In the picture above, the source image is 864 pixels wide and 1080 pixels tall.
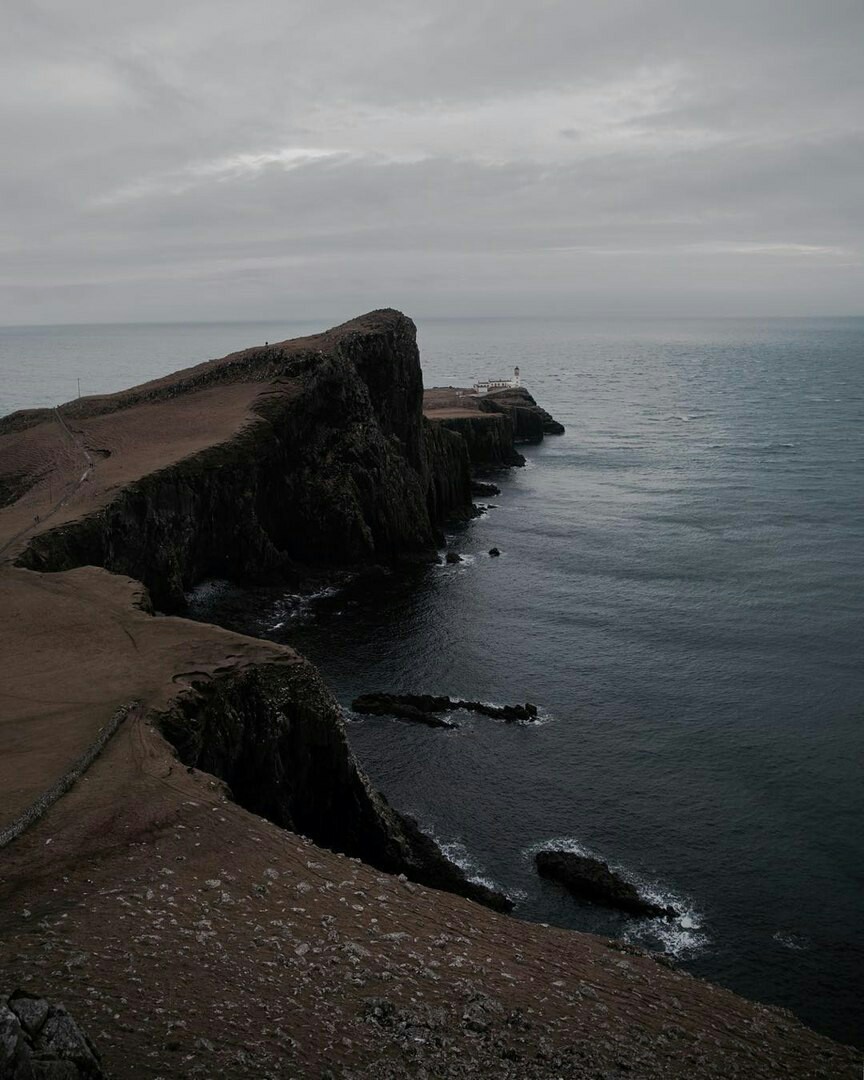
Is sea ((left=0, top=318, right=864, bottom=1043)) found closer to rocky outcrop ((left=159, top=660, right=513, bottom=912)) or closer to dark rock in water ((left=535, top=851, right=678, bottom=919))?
dark rock in water ((left=535, top=851, right=678, bottom=919))

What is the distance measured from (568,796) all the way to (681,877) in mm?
7195

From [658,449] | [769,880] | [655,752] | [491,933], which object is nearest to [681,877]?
[769,880]

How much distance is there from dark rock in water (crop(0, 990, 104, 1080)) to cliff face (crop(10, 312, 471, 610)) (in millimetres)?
40260

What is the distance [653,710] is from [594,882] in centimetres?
1694

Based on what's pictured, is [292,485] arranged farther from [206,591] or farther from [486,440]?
[486,440]

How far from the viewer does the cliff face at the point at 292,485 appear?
6278cm

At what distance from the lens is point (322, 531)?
260ft

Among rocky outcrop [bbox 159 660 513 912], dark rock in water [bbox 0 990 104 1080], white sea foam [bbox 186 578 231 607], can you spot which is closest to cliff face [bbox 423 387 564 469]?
white sea foam [bbox 186 578 231 607]

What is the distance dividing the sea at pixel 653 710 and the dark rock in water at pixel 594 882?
20.8 inches

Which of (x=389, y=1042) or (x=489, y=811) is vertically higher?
(x=389, y=1042)

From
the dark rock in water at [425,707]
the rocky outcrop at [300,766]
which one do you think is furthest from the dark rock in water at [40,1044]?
the dark rock in water at [425,707]

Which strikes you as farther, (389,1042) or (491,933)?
(491,933)

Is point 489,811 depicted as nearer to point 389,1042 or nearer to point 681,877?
point 681,877

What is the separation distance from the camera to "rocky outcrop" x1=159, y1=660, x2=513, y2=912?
109ft
